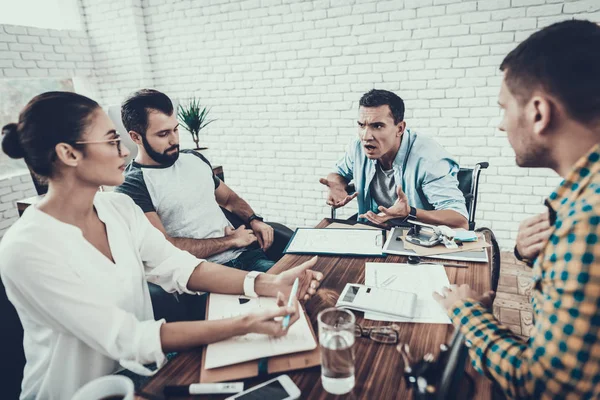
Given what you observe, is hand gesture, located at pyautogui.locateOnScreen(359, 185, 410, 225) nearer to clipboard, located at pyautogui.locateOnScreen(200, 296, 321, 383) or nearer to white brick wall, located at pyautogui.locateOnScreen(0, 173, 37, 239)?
clipboard, located at pyautogui.locateOnScreen(200, 296, 321, 383)

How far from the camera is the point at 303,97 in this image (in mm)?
3738

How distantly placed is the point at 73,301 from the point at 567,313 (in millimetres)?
1042

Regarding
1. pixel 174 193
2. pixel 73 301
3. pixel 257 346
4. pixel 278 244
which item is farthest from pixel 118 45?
pixel 257 346

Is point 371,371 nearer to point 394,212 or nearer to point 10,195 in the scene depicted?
point 394,212

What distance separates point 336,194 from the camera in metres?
2.34

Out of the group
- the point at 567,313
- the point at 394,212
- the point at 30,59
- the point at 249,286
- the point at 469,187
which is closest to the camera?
the point at 567,313

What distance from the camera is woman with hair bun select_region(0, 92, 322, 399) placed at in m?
0.94

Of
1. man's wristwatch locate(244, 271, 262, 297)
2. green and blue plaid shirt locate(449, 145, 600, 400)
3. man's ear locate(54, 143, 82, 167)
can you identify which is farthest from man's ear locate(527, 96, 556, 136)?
man's ear locate(54, 143, 82, 167)

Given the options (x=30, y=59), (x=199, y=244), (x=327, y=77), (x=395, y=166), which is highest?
(x=30, y=59)

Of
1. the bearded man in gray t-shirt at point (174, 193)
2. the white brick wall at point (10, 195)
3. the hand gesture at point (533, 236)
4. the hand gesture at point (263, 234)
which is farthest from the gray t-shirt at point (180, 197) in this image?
the white brick wall at point (10, 195)

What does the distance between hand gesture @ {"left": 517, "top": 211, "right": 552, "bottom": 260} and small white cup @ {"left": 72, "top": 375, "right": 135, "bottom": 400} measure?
3.32ft

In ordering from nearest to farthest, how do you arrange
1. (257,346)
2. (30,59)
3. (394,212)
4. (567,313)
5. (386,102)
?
(567,313) < (257,346) < (394,212) < (386,102) < (30,59)

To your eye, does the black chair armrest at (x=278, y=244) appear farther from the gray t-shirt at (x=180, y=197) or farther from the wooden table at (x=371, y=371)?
the wooden table at (x=371, y=371)

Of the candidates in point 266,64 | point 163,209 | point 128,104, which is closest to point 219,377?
point 163,209
